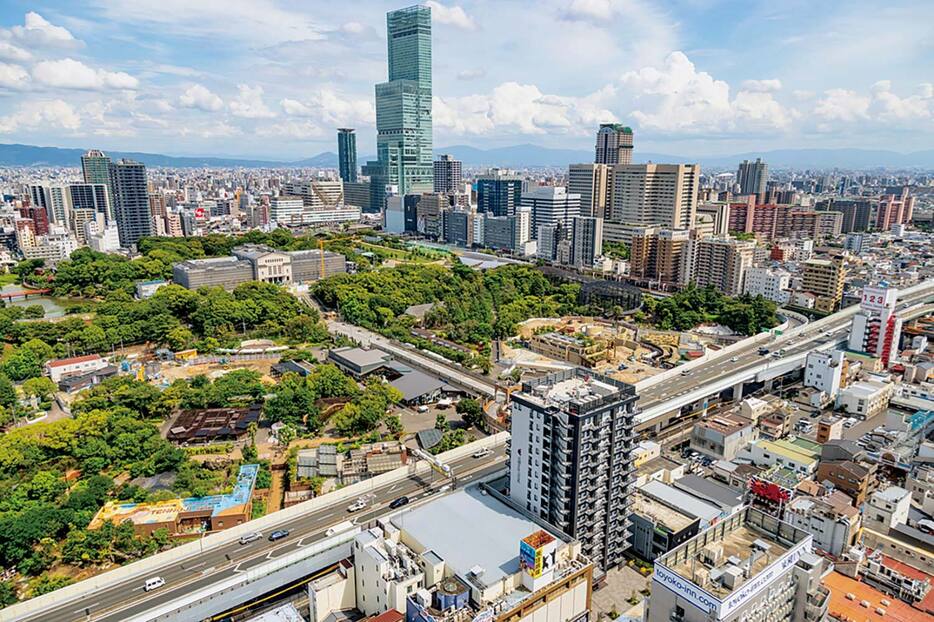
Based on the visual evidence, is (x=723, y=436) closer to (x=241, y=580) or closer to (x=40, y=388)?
(x=241, y=580)

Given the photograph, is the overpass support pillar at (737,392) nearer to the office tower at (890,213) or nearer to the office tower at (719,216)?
the office tower at (719,216)

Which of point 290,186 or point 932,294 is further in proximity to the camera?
point 290,186

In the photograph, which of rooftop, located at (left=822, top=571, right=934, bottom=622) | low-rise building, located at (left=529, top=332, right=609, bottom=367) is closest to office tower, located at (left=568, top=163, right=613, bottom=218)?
low-rise building, located at (left=529, top=332, right=609, bottom=367)

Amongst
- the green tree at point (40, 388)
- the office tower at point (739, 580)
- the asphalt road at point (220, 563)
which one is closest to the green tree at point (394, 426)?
the asphalt road at point (220, 563)

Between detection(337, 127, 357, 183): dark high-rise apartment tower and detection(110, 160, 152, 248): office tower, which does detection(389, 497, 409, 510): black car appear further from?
detection(337, 127, 357, 183): dark high-rise apartment tower

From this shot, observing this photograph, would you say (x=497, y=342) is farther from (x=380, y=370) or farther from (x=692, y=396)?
(x=692, y=396)

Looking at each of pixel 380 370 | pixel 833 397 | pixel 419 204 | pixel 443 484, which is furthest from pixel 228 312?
pixel 419 204

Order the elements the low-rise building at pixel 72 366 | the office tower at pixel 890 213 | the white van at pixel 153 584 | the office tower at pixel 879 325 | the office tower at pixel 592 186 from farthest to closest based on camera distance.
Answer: the office tower at pixel 890 213 < the office tower at pixel 592 186 < the office tower at pixel 879 325 < the low-rise building at pixel 72 366 < the white van at pixel 153 584
